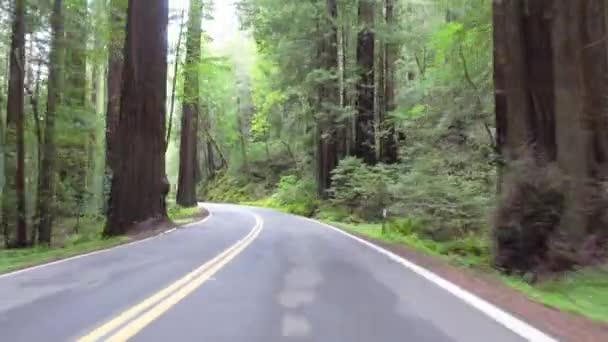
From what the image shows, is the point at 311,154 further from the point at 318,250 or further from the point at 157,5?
the point at 318,250

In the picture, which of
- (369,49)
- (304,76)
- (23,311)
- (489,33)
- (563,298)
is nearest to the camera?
(23,311)

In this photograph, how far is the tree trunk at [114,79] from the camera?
85.8 ft

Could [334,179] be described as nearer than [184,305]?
No

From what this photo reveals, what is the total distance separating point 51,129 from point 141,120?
10.7 ft

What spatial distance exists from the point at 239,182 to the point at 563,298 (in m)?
62.6

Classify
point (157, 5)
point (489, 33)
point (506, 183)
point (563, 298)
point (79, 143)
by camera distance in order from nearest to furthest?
1. point (563, 298)
2. point (506, 183)
3. point (489, 33)
4. point (157, 5)
5. point (79, 143)

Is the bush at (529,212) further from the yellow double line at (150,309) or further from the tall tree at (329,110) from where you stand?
the tall tree at (329,110)

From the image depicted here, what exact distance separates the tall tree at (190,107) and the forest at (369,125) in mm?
124

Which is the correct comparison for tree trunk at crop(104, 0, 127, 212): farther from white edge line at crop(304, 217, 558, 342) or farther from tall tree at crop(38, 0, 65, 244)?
white edge line at crop(304, 217, 558, 342)

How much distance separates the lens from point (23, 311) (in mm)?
6566

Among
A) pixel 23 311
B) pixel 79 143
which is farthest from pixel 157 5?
pixel 23 311

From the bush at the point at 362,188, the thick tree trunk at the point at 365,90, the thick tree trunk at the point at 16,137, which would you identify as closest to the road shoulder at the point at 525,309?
the thick tree trunk at the point at 16,137

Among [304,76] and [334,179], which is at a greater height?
[304,76]

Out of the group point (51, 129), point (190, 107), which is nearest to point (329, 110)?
point (190, 107)
